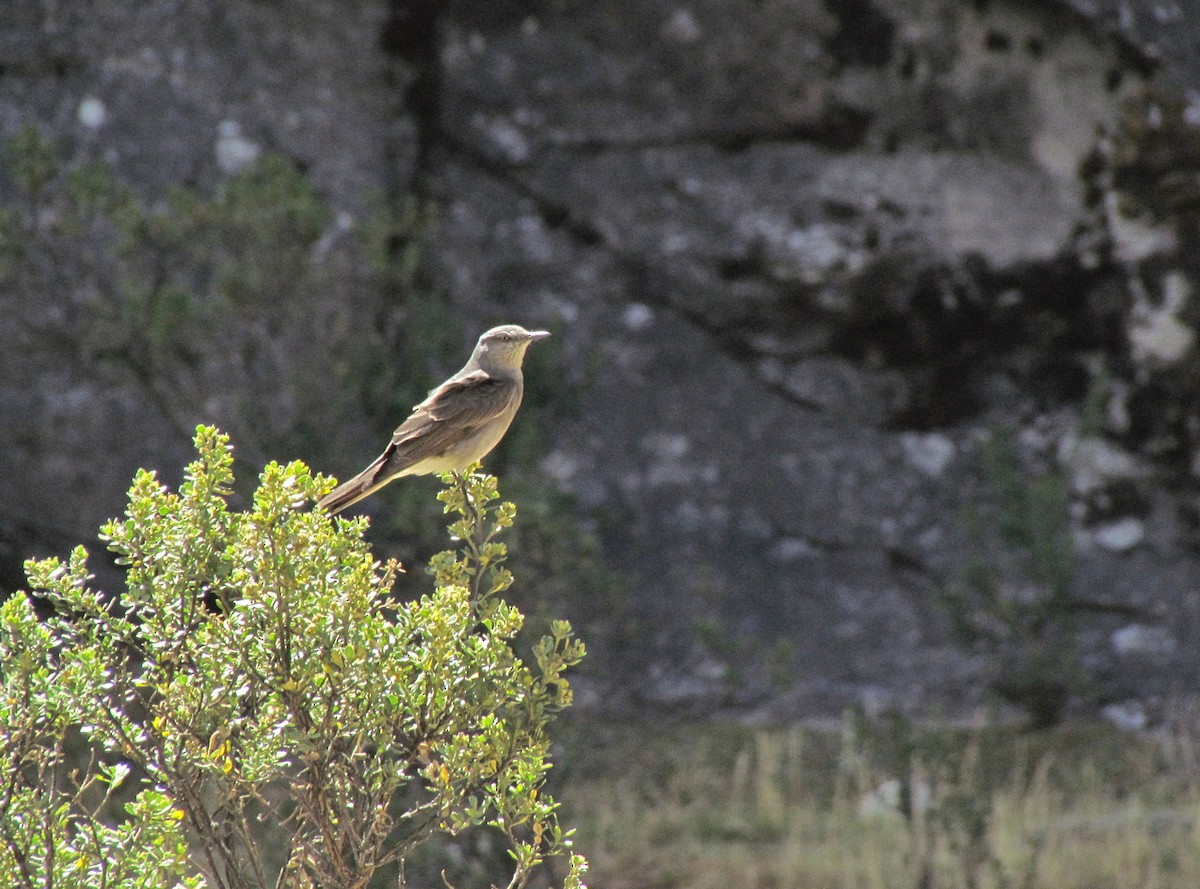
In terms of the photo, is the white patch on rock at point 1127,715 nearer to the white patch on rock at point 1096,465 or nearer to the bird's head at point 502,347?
the white patch on rock at point 1096,465

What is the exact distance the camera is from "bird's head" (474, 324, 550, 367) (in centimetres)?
427

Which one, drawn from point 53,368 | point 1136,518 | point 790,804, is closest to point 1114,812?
point 790,804

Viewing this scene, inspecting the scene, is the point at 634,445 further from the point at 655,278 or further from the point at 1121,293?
the point at 1121,293

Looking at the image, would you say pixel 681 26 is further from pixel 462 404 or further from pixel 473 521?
pixel 473 521

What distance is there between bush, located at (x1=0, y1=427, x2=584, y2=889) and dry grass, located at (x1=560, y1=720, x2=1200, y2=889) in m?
2.76

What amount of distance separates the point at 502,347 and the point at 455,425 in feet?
1.53

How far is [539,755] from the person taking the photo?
256 cm

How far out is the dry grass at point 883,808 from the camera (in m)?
5.23

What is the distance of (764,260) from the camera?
23.6 ft

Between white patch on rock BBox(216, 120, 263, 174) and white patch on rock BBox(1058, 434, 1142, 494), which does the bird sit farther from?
white patch on rock BBox(1058, 434, 1142, 494)

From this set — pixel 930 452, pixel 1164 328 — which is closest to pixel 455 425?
pixel 930 452

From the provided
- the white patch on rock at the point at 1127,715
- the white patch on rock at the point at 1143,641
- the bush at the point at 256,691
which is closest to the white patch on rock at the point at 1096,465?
the white patch on rock at the point at 1143,641

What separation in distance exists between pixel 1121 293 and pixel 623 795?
10.4 feet

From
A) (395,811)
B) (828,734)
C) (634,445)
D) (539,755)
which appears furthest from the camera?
(634,445)
